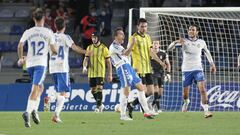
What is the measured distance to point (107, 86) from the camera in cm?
2697

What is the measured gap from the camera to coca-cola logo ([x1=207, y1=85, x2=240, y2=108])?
1011 inches

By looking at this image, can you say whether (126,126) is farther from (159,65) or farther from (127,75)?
(159,65)

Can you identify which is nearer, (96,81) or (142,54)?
(142,54)

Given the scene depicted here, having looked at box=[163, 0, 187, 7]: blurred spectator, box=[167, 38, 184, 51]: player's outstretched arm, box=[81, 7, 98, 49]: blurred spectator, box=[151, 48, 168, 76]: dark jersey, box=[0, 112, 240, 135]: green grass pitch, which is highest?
box=[163, 0, 187, 7]: blurred spectator

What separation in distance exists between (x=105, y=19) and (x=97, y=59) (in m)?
8.26

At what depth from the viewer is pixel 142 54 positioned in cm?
1925

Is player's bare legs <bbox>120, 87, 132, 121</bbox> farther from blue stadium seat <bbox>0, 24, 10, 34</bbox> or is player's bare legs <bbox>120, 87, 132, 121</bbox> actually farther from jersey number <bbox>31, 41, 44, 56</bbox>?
blue stadium seat <bbox>0, 24, 10, 34</bbox>

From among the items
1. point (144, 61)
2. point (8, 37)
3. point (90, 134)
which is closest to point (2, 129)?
point (90, 134)

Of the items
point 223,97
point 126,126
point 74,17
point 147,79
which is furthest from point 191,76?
point 74,17

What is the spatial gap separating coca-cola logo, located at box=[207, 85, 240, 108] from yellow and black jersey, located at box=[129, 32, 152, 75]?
6750 millimetres

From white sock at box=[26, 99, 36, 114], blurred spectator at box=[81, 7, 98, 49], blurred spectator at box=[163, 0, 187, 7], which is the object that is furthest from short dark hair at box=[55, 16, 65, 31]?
blurred spectator at box=[163, 0, 187, 7]

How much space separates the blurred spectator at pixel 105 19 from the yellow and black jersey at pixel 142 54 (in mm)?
13096

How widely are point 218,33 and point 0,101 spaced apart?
24.0 ft

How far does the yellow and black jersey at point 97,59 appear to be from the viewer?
24.1m
